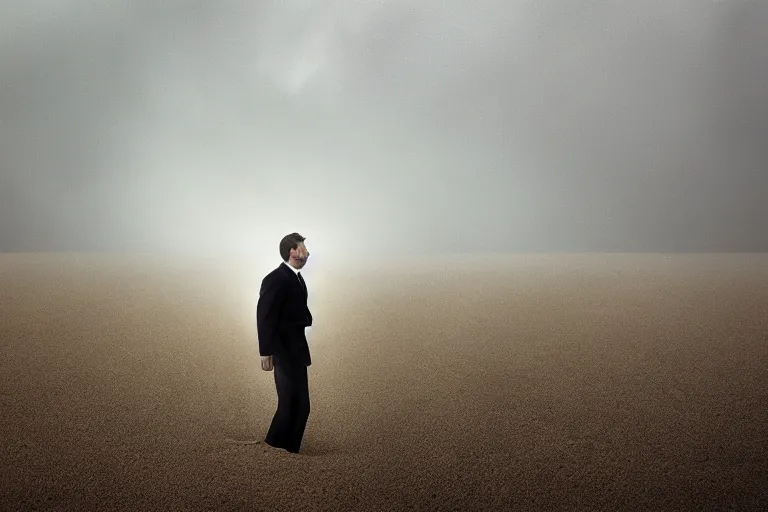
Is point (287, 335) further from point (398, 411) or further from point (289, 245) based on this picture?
point (398, 411)

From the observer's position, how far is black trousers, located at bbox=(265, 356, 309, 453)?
4.73m

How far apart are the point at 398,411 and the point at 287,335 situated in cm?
212

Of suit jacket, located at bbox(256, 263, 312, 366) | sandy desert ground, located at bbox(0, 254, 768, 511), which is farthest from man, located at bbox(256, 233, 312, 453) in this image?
sandy desert ground, located at bbox(0, 254, 768, 511)

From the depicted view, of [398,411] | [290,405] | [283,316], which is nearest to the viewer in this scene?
[283,316]

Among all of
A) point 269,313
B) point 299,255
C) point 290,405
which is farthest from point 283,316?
point 290,405

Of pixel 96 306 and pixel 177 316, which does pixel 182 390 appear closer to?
pixel 177 316

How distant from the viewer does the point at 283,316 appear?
15.2 feet

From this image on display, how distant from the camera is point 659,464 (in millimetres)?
4773

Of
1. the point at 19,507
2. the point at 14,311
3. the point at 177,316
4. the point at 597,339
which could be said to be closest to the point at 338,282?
the point at 177,316

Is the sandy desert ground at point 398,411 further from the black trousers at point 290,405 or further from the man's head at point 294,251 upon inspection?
the man's head at point 294,251

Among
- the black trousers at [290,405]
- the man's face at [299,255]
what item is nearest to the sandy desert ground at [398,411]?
the black trousers at [290,405]

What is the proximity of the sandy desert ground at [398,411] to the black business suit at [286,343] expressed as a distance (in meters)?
0.27

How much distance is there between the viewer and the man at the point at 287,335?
4523mm

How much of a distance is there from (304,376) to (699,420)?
14.3ft
